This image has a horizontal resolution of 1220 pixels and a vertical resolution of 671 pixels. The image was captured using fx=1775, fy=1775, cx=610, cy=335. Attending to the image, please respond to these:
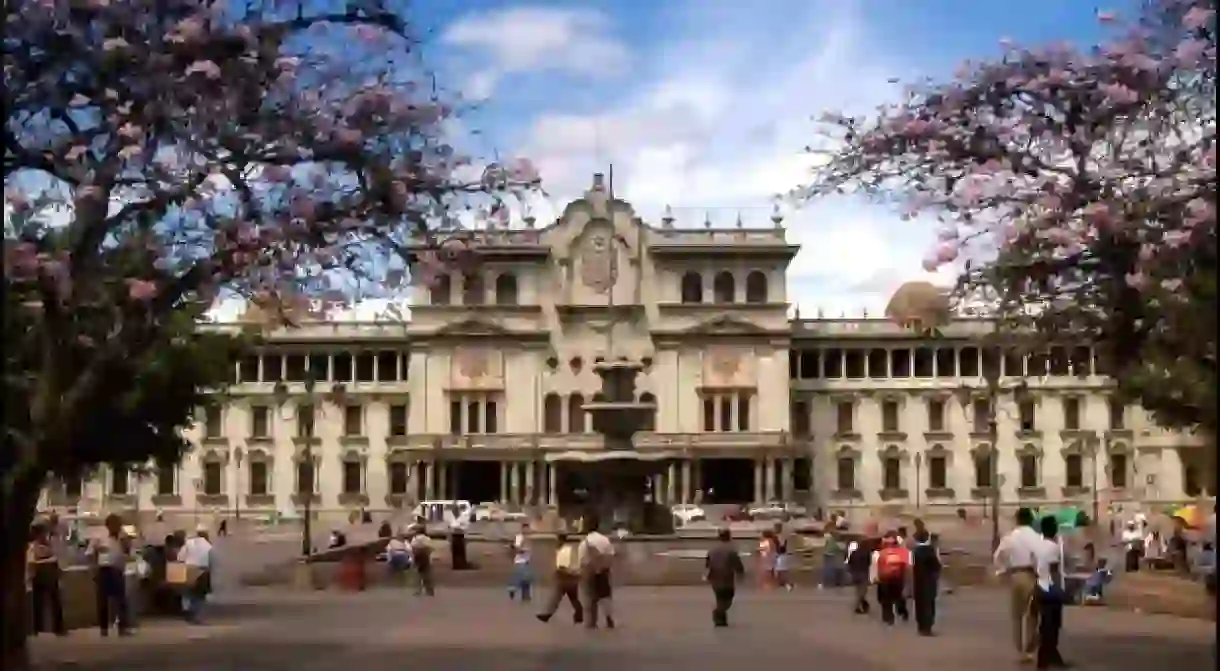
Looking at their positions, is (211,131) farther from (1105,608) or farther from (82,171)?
(1105,608)

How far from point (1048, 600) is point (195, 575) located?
42.4 ft

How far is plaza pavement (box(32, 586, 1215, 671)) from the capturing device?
17516 millimetres

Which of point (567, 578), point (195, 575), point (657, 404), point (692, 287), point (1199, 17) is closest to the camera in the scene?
point (1199, 17)

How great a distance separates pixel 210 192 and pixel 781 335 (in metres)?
74.9

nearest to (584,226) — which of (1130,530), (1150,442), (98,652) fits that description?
(1150,442)

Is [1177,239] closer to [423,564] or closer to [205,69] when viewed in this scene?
[205,69]

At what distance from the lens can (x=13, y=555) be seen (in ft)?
49.0

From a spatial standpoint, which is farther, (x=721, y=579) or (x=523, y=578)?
(x=523, y=578)

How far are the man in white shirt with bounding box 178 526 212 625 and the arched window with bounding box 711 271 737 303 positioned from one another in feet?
215

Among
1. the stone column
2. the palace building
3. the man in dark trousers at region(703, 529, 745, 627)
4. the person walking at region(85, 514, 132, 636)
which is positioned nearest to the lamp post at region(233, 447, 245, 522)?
the palace building

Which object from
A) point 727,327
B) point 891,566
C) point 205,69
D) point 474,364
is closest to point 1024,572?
point 891,566

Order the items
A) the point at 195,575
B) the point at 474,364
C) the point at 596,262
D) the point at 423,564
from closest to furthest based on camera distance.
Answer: the point at 195,575
the point at 423,564
the point at 596,262
the point at 474,364

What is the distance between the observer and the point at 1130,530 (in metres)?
44.2

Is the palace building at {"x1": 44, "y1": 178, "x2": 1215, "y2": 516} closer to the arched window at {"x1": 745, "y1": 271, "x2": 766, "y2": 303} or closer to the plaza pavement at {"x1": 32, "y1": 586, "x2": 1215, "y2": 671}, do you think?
the arched window at {"x1": 745, "y1": 271, "x2": 766, "y2": 303}
